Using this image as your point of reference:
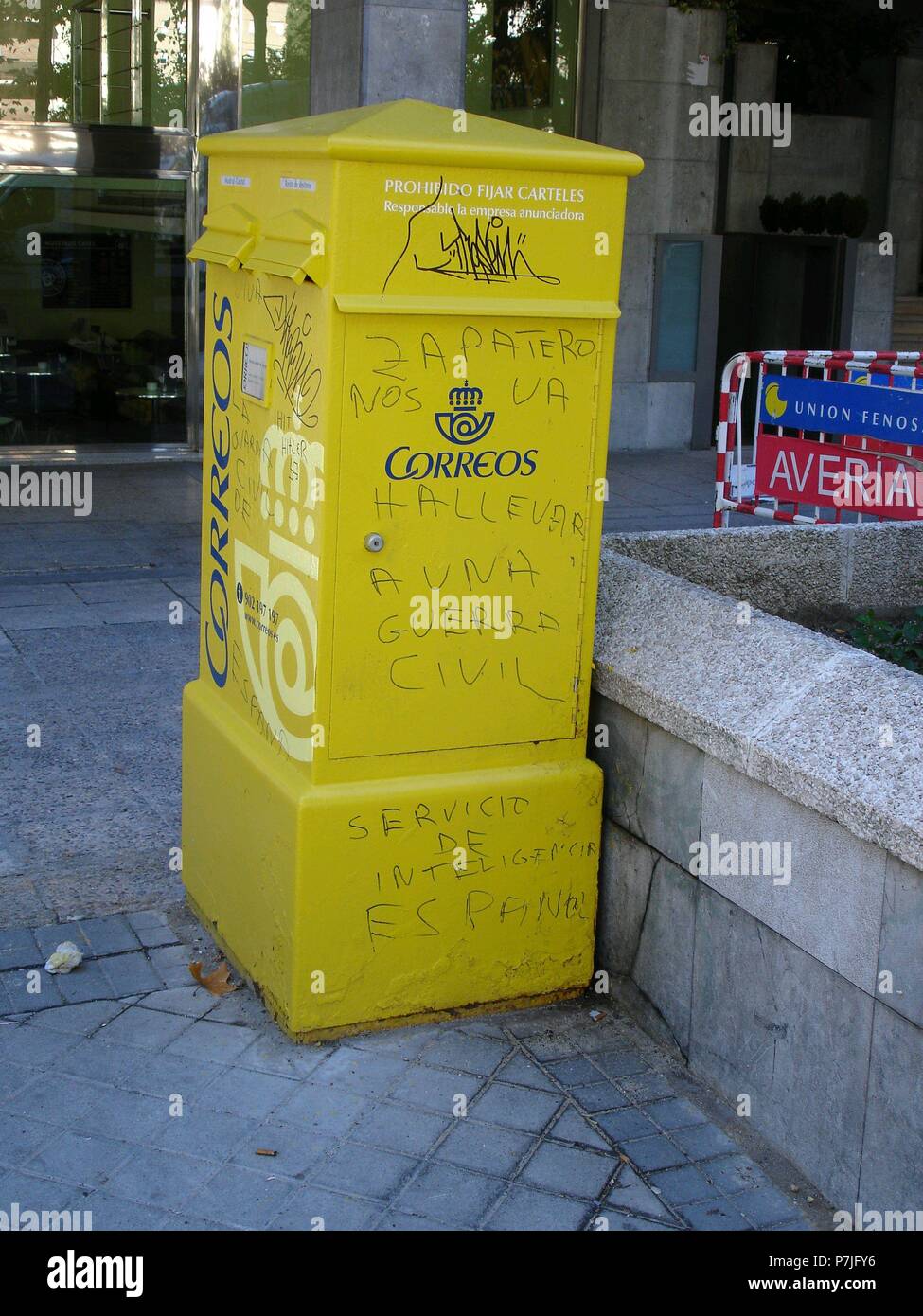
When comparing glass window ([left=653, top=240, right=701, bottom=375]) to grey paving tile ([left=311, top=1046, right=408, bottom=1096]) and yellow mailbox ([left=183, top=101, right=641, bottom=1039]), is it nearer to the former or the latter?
yellow mailbox ([left=183, top=101, right=641, bottom=1039])

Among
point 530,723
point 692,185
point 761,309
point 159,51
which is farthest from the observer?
point 761,309

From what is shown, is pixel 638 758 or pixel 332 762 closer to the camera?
pixel 332 762

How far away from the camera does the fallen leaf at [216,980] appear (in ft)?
13.1

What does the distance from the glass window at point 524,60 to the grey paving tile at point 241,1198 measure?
10.8 meters

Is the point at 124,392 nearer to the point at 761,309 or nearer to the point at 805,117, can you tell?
the point at 761,309

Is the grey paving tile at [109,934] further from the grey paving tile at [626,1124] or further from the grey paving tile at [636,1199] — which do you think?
the grey paving tile at [636,1199]

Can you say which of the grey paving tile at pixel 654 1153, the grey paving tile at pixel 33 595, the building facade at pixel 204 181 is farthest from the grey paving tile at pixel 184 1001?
the building facade at pixel 204 181

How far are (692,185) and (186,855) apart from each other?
1019 cm

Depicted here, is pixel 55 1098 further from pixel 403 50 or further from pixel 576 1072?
pixel 403 50

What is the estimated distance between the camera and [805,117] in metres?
14.8

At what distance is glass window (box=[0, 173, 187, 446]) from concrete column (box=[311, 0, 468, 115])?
3366mm

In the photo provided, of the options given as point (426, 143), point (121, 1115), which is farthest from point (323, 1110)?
point (426, 143)
